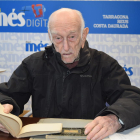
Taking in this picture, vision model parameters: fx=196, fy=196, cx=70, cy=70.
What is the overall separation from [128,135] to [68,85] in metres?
0.64

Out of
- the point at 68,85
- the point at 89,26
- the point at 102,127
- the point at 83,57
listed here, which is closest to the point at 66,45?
the point at 83,57

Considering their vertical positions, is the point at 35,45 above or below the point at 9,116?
above

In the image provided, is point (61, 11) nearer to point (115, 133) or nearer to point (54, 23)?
point (54, 23)

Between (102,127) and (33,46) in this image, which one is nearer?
(102,127)

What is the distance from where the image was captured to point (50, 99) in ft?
4.90

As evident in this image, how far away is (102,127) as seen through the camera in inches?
36.6

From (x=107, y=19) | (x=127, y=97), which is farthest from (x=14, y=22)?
(x=127, y=97)

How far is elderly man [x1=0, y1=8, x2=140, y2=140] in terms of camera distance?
1378 millimetres

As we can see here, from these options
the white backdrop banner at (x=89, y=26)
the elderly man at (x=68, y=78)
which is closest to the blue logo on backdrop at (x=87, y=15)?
the white backdrop banner at (x=89, y=26)

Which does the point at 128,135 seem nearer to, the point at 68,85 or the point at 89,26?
the point at 68,85

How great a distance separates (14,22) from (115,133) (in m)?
3.10

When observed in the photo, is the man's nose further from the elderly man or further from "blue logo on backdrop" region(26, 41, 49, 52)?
"blue logo on backdrop" region(26, 41, 49, 52)

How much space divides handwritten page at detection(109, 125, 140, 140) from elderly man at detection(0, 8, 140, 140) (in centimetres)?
32

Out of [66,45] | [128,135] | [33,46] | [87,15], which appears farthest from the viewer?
[33,46]
